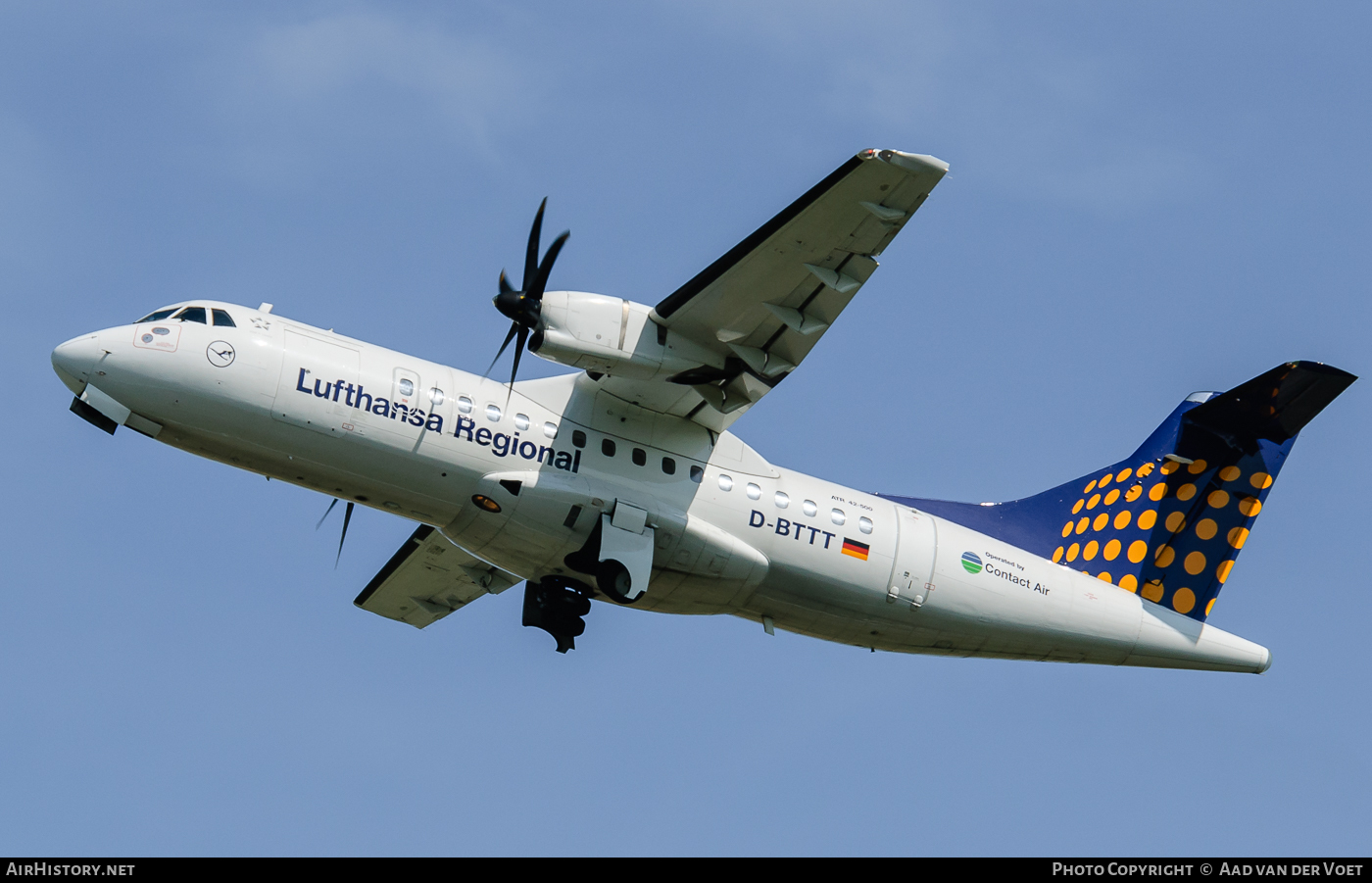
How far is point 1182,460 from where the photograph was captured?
22.2 metres

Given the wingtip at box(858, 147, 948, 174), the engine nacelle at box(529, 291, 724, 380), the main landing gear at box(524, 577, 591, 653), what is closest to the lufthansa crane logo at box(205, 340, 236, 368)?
the engine nacelle at box(529, 291, 724, 380)

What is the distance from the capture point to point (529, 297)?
17516 mm

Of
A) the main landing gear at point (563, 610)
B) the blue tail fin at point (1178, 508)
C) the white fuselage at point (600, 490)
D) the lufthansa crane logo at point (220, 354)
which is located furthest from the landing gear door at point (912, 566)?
the lufthansa crane logo at point (220, 354)

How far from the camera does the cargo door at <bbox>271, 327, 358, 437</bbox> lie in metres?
17.4

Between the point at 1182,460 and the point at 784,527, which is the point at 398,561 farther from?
the point at 1182,460

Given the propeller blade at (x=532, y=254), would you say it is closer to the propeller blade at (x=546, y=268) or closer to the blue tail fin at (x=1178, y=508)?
the propeller blade at (x=546, y=268)

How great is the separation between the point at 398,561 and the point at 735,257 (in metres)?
8.27

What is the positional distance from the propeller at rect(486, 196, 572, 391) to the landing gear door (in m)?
6.01

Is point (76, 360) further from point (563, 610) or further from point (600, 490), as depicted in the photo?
point (563, 610)

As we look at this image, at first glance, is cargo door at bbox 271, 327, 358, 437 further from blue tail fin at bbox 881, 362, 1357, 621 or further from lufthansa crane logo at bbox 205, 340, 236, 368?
blue tail fin at bbox 881, 362, 1357, 621

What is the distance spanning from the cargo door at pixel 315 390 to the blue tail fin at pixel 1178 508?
821 centimetres

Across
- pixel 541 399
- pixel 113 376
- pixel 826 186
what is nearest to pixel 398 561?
pixel 541 399

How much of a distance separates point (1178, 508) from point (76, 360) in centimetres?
1585

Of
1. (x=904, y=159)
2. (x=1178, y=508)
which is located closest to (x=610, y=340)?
(x=904, y=159)
